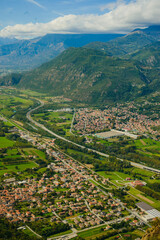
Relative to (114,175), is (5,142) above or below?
above

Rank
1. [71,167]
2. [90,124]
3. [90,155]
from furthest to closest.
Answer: [90,124] → [90,155] → [71,167]

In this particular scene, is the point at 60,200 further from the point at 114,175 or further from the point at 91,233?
the point at 114,175

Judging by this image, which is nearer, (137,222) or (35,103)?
(137,222)

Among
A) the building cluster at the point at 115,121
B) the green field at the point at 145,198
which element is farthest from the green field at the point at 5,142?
A: the green field at the point at 145,198

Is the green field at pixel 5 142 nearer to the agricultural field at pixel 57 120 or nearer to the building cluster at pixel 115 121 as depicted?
the agricultural field at pixel 57 120

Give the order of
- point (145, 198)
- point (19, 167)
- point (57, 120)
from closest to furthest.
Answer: point (145, 198) < point (19, 167) < point (57, 120)

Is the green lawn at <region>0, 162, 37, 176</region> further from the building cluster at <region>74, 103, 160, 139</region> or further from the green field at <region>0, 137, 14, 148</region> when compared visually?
the building cluster at <region>74, 103, 160, 139</region>

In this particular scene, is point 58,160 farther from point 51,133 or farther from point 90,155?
point 51,133

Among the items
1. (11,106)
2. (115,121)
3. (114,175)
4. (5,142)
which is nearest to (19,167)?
(5,142)

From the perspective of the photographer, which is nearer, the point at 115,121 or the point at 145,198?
the point at 145,198

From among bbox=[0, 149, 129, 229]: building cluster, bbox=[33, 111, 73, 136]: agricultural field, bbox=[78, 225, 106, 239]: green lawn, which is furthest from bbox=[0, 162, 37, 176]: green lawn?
bbox=[33, 111, 73, 136]: agricultural field

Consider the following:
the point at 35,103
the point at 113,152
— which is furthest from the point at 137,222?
the point at 35,103
